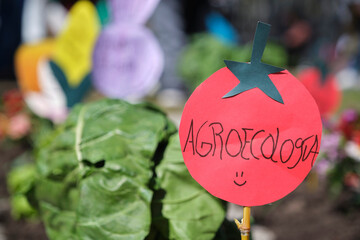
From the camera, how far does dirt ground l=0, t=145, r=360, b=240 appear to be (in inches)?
85.2

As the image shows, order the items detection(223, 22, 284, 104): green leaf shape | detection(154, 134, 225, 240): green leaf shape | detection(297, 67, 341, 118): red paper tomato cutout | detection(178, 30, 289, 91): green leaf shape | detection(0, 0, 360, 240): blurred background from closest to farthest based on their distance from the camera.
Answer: detection(223, 22, 284, 104): green leaf shape, detection(154, 134, 225, 240): green leaf shape, detection(0, 0, 360, 240): blurred background, detection(297, 67, 341, 118): red paper tomato cutout, detection(178, 30, 289, 91): green leaf shape

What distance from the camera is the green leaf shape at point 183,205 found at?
102 centimetres

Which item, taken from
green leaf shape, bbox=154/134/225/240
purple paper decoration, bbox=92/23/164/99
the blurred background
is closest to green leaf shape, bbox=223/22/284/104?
green leaf shape, bbox=154/134/225/240

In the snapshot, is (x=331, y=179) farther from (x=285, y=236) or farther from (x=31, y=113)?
(x=31, y=113)

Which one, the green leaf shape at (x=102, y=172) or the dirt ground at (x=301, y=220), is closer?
the green leaf shape at (x=102, y=172)

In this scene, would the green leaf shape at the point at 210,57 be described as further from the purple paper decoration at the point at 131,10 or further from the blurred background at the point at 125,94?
the purple paper decoration at the point at 131,10

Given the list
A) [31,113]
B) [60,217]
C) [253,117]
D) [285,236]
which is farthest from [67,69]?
[253,117]

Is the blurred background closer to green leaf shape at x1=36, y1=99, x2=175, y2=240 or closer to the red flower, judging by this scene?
the red flower

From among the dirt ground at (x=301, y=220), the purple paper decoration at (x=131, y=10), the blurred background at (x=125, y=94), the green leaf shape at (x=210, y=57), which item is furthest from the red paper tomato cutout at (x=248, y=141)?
the green leaf shape at (x=210, y=57)

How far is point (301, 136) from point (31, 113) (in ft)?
8.11

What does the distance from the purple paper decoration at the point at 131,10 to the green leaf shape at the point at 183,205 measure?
4.69 feet

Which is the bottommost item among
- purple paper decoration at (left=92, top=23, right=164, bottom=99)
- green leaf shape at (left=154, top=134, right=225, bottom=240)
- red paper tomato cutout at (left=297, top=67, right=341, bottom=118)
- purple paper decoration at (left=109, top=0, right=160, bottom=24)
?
green leaf shape at (left=154, top=134, right=225, bottom=240)

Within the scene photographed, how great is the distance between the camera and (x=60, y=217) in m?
1.15

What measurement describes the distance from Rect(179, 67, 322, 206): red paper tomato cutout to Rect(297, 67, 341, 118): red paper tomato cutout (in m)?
1.60
